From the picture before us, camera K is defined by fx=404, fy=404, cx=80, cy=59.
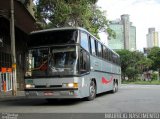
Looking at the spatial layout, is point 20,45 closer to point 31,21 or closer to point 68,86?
point 31,21

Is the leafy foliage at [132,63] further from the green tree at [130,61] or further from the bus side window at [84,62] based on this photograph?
the bus side window at [84,62]

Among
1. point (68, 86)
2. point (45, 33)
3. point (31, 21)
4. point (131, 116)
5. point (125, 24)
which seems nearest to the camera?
point (131, 116)

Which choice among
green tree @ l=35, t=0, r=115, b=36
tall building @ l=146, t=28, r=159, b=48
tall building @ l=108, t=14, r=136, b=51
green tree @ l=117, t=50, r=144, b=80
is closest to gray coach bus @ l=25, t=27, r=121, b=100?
green tree @ l=35, t=0, r=115, b=36

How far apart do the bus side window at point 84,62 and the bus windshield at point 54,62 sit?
0.56m

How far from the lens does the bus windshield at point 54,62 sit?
54.7 feet

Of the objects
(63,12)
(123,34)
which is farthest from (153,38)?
(63,12)

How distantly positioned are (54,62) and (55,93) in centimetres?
Answer: 129

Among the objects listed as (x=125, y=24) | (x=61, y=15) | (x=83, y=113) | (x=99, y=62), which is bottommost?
(x=83, y=113)

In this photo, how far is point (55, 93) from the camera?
16.7 metres

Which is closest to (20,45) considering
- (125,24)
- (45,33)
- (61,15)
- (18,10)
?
(18,10)

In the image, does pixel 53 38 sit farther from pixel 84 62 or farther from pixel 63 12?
pixel 63 12

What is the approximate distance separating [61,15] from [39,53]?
11180mm

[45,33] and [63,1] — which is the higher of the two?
[63,1]

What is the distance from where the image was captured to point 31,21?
1307 inches
